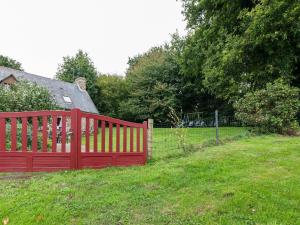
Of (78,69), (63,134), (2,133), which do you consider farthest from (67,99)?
(63,134)

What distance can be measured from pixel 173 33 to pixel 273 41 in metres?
14.1

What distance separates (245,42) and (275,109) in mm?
3599

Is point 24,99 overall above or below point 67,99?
below

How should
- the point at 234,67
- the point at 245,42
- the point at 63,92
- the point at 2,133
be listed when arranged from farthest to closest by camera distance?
the point at 63,92
the point at 234,67
the point at 245,42
the point at 2,133

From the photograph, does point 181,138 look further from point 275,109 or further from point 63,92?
point 63,92

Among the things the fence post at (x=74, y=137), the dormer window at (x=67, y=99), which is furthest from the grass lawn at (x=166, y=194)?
the dormer window at (x=67, y=99)

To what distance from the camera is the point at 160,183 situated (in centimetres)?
463

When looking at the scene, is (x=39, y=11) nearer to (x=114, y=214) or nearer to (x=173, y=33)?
(x=173, y=33)

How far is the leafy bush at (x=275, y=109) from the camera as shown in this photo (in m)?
10.6

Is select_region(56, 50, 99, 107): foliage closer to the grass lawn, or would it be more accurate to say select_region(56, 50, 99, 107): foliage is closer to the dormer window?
the dormer window

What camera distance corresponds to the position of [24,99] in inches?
483

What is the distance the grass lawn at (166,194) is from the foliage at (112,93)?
23.9m

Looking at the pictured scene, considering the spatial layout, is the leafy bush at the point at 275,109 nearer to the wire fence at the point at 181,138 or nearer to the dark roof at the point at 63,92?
the wire fence at the point at 181,138

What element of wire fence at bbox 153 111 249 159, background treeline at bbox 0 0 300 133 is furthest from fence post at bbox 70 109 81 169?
background treeline at bbox 0 0 300 133
